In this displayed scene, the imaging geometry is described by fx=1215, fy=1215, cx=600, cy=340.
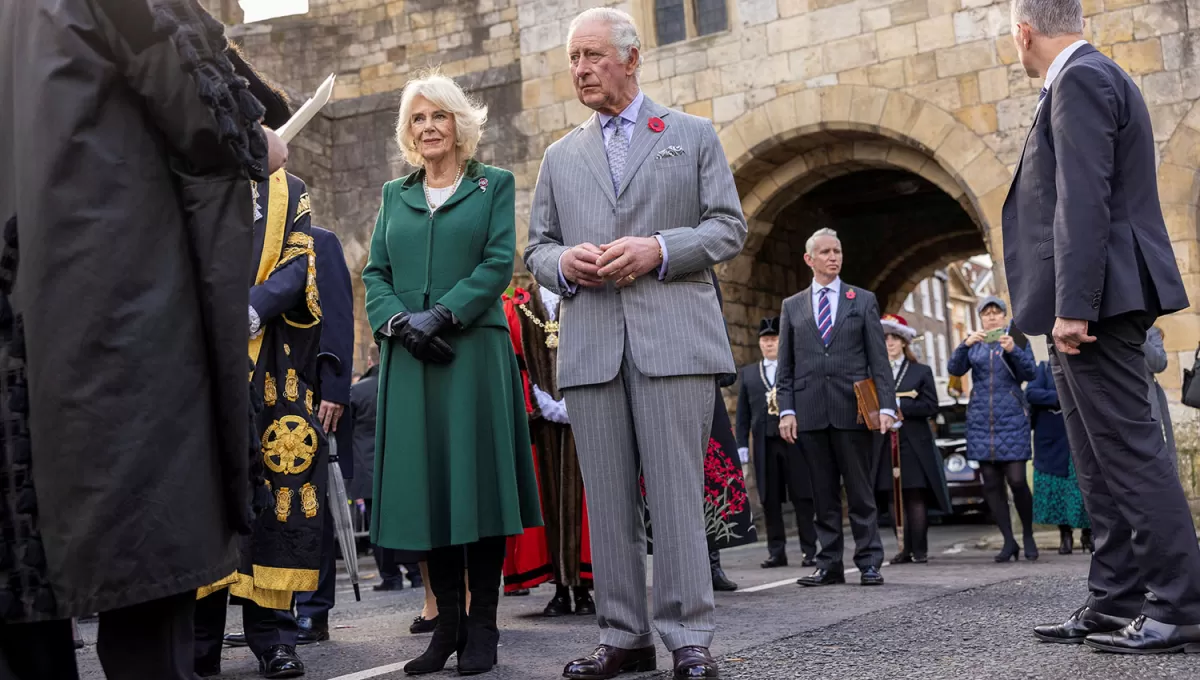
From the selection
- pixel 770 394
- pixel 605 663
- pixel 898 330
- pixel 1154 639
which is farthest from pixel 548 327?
pixel 898 330

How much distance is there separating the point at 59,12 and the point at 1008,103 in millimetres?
11606

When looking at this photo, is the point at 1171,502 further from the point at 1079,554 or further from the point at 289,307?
the point at 1079,554

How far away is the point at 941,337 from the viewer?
179 ft

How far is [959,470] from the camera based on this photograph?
15.4m

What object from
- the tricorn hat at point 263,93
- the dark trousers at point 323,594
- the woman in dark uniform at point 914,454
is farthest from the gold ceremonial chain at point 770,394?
the tricorn hat at point 263,93

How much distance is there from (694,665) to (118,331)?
6.88 feet

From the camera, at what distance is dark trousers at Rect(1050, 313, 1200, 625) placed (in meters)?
3.72

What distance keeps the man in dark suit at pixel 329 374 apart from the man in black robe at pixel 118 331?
2.94 meters

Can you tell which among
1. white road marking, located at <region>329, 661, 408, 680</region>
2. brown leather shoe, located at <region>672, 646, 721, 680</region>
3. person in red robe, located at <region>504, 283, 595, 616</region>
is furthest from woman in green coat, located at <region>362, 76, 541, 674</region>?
person in red robe, located at <region>504, 283, 595, 616</region>

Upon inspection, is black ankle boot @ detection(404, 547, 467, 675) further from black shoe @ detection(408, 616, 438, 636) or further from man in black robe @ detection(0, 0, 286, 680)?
man in black robe @ detection(0, 0, 286, 680)

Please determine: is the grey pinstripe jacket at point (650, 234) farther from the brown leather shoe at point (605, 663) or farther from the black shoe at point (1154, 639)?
the black shoe at point (1154, 639)

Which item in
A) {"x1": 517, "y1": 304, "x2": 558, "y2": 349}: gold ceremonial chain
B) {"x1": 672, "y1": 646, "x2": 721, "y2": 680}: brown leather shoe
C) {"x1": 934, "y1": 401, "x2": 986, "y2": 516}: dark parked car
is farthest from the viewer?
{"x1": 934, "y1": 401, "x2": 986, "y2": 516}: dark parked car

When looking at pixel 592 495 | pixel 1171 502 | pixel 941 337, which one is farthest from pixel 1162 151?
pixel 941 337

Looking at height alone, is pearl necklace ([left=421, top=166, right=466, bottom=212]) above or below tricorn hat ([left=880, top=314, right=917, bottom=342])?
above
